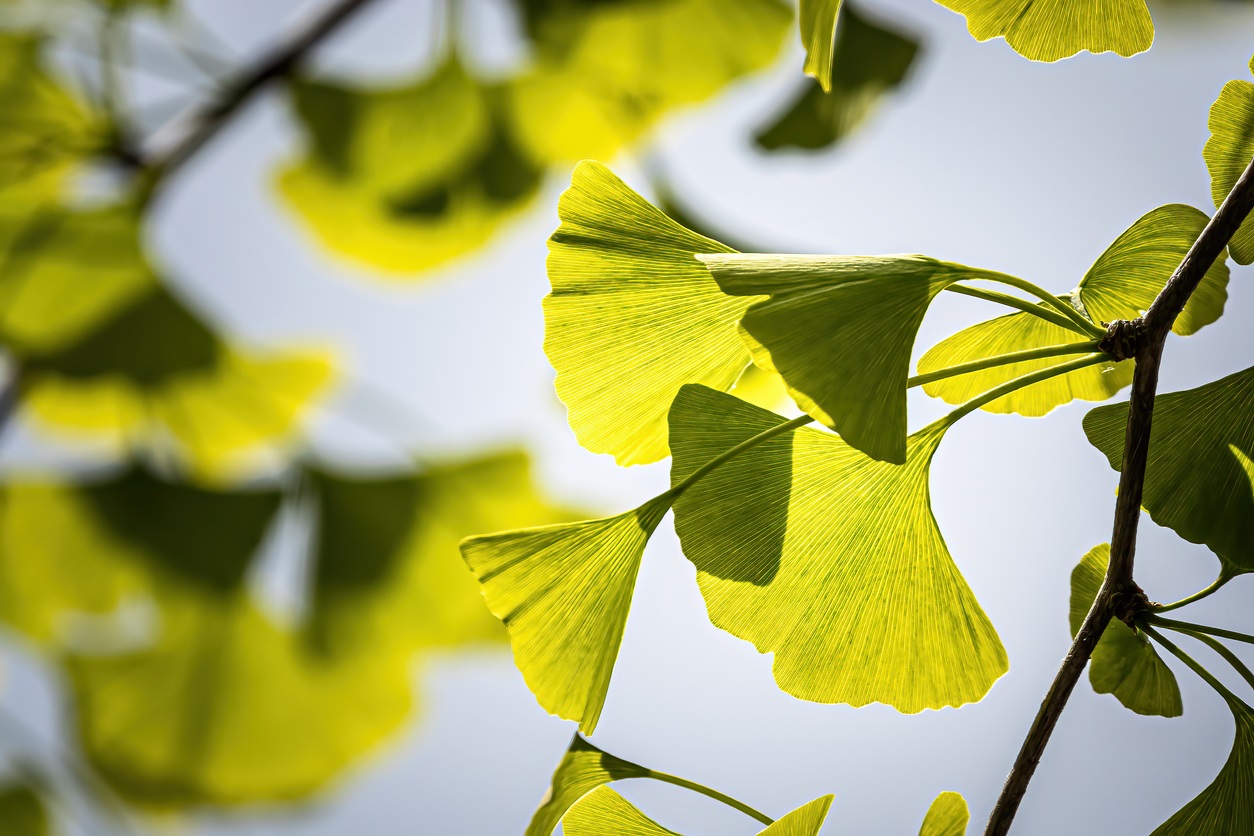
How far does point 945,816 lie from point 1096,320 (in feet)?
0.27

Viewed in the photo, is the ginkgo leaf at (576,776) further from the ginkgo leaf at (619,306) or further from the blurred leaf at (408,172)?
the blurred leaf at (408,172)

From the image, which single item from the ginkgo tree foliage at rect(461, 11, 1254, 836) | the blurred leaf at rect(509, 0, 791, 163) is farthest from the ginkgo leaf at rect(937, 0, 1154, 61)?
the blurred leaf at rect(509, 0, 791, 163)

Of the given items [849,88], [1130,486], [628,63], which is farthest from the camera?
[628,63]

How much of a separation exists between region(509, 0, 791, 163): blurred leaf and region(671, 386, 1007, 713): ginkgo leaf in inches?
15.3

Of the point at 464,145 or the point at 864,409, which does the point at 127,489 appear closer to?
the point at 464,145

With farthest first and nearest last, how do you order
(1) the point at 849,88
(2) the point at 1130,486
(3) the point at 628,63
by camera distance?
(3) the point at 628,63
(1) the point at 849,88
(2) the point at 1130,486

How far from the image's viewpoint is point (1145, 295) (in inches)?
5.5

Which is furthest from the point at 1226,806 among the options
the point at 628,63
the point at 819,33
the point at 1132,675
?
the point at 628,63

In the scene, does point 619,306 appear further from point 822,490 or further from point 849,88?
point 849,88

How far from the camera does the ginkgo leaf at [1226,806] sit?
13 cm

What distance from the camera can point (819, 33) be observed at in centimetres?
12

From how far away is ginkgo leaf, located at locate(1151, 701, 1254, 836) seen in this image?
13 centimetres

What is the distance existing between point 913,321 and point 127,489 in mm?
412

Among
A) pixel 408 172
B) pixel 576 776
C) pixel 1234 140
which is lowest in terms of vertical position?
pixel 576 776
